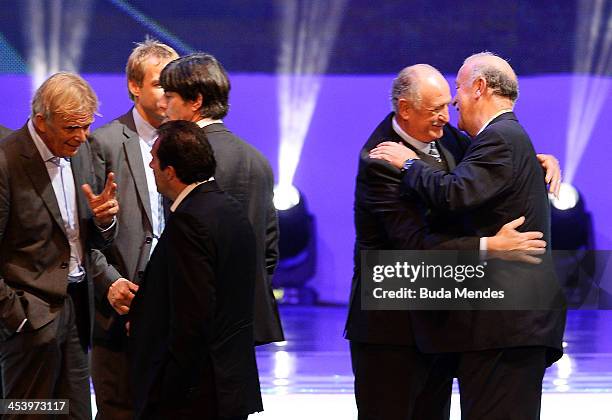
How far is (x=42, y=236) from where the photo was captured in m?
3.24

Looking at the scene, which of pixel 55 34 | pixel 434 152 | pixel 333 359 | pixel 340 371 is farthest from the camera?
pixel 55 34

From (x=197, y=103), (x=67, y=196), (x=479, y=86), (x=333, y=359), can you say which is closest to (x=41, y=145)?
(x=67, y=196)

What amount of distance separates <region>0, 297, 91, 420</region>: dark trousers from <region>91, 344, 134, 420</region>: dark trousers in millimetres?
225

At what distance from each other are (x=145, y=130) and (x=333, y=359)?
2.37 metres

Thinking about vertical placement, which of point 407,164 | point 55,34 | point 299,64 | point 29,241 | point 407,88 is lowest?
point 29,241

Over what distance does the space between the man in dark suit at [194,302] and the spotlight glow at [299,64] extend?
4.22 m

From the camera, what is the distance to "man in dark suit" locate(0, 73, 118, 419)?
127 inches

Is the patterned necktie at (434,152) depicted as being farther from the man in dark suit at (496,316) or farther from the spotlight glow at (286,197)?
the spotlight glow at (286,197)

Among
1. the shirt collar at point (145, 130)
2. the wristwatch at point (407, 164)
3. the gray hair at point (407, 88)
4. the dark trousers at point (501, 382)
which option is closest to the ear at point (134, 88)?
the shirt collar at point (145, 130)

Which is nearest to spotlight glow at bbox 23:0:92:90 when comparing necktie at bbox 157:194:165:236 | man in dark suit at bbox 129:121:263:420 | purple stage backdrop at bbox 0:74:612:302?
purple stage backdrop at bbox 0:74:612:302

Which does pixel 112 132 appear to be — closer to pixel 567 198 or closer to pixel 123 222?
pixel 123 222

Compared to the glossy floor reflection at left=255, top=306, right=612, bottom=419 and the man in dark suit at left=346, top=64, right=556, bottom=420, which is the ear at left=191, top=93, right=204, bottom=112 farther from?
the glossy floor reflection at left=255, top=306, right=612, bottom=419

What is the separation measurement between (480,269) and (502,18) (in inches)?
152

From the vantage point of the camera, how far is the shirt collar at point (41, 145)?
329 centimetres
